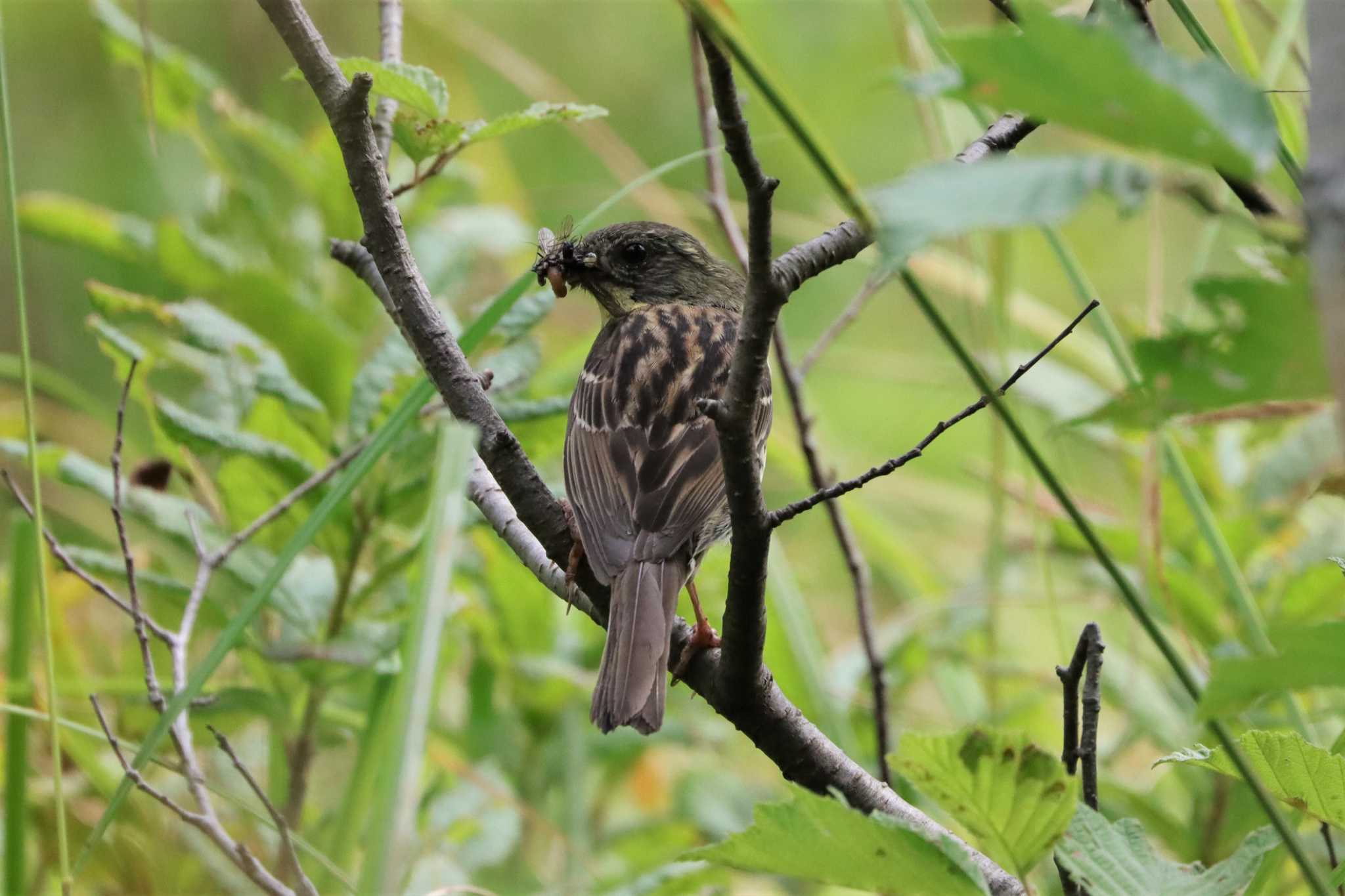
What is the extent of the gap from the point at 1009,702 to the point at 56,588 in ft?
8.61

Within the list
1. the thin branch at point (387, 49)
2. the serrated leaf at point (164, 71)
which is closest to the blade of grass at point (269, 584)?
the thin branch at point (387, 49)

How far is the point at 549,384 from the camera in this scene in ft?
10.5

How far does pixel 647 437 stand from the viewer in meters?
2.55

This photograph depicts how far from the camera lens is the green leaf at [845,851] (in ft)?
3.87

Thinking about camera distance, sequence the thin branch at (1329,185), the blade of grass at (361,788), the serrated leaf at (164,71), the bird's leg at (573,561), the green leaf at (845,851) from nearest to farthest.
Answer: the thin branch at (1329,185), the green leaf at (845,851), the bird's leg at (573,561), the blade of grass at (361,788), the serrated leaf at (164,71)

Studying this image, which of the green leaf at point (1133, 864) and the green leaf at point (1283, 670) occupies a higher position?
the green leaf at point (1283, 670)

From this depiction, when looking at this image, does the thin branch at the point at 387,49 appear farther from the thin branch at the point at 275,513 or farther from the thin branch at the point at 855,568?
the thin branch at the point at 855,568

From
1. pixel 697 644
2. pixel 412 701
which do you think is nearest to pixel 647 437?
pixel 697 644

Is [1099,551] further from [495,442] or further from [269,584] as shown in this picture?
[495,442]

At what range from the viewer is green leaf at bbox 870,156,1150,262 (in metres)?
0.73

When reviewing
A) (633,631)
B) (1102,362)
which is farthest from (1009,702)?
(633,631)

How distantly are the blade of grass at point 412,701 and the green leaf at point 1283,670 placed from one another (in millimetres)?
548

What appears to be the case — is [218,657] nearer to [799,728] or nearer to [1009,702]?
[799,728]

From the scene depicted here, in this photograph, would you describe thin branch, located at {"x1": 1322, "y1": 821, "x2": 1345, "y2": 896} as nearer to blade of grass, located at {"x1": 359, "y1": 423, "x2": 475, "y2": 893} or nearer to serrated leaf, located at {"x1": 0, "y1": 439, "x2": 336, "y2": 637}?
blade of grass, located at {"x1": 359, "y1": 423, "x2": 475, "y2": 893}
